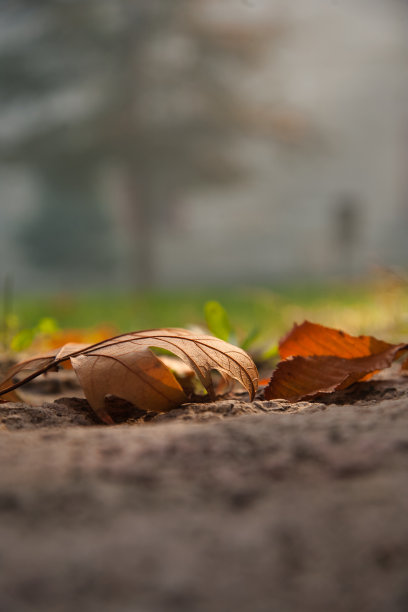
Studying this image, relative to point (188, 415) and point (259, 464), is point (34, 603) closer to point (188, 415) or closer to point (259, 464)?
point (259, 464)

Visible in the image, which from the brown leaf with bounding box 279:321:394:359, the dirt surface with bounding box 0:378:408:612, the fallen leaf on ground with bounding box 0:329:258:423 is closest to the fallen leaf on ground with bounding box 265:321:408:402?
the brown leaf with bounding box 279:321:394:359

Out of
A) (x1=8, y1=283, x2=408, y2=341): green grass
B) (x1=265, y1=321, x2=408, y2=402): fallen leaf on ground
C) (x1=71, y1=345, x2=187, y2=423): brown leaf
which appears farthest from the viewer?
(x1=8, y1=283, x2=408, y2=341): green grass

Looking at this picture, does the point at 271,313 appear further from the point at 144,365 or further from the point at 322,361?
the point at 144,365

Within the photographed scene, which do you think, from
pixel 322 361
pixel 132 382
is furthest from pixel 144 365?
pixel 322 361

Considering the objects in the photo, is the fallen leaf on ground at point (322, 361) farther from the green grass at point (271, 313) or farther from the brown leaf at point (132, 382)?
the green grass at point (271, 313)

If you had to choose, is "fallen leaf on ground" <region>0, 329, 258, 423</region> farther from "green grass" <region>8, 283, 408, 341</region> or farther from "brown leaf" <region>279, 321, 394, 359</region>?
"green grass" <region>8, 283, 408, 341</region>

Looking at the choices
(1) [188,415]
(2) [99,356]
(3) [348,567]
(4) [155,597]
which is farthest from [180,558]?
(2) [99,356]
